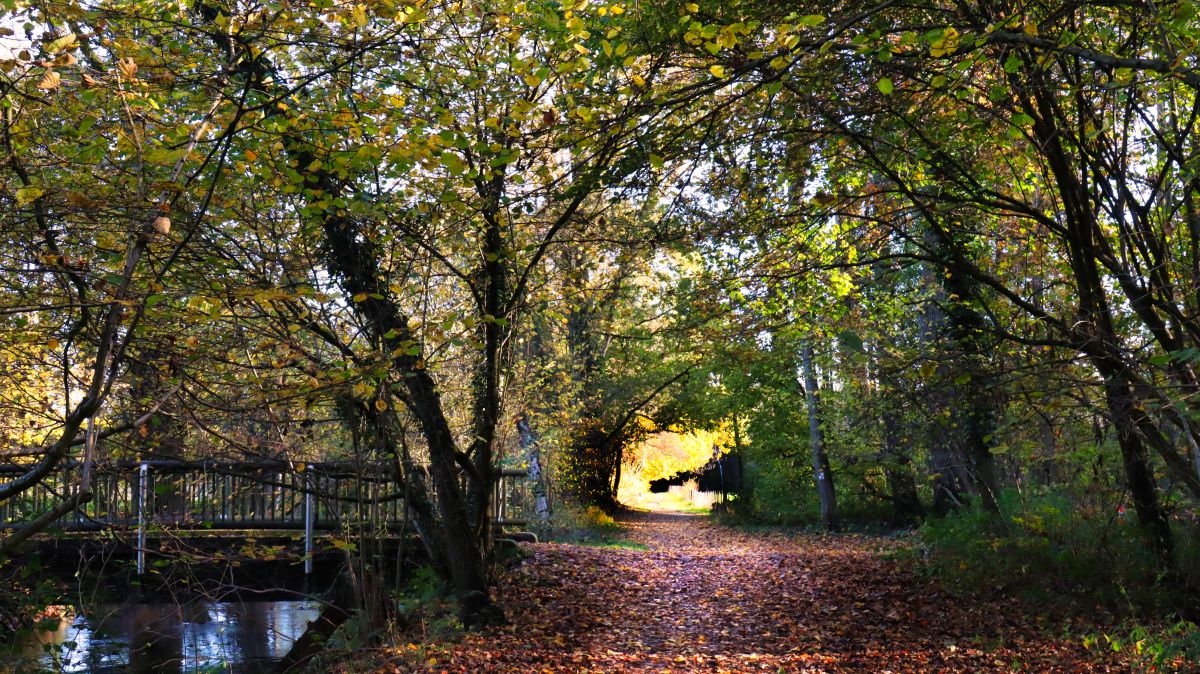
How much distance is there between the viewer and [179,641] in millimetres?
12281

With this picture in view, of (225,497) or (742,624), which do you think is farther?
(225,497)

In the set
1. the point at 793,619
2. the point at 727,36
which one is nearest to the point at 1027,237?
the point at 793,619

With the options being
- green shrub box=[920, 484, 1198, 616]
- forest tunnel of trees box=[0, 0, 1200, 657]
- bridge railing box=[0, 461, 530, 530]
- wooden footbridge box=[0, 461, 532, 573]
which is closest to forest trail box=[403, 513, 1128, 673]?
green shrub box=[920, 484, 1198, 616]

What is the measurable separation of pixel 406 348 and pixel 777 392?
19.3m

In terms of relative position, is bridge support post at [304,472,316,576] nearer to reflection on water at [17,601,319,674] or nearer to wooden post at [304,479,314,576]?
wooden post at [304,479,314,576]

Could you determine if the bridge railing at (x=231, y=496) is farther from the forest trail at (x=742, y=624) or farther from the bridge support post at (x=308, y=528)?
the forest trail at (x=742, y=624)

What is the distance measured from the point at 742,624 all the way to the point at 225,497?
6.79m

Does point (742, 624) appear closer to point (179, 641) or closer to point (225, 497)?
point (225, 497)

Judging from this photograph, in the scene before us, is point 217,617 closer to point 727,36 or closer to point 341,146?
point 341,146

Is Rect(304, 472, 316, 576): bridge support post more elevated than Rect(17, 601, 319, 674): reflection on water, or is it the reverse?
Rect(304, 472, 316, 576): bridge support post

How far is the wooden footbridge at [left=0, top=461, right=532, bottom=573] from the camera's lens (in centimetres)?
699

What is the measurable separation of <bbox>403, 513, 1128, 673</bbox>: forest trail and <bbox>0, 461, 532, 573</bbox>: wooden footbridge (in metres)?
1.59

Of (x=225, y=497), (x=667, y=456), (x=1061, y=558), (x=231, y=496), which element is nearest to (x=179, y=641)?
(x=225, y=497)

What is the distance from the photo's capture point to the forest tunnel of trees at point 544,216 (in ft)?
17.6
